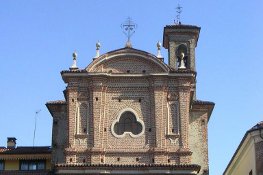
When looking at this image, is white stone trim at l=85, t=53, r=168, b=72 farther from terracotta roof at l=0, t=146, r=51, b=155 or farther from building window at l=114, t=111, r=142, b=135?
terracotta roof at l=0, t=146, r=51, b=155

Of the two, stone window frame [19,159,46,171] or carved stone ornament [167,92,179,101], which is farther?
stone window frame [19,159,46,171]

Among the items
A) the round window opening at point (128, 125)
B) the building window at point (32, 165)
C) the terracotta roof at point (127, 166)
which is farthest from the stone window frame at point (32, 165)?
the round window opening at point (128, 125)

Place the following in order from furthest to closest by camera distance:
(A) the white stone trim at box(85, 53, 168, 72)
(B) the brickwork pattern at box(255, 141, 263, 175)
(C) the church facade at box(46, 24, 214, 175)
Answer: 1. (A) the white stone trim at box(85, 53, 168, 72)
2. (C) the church facade at box(46, 24, 214, 175)
3. (B) the brickwork pattern at box(255, 141, 263, 175)

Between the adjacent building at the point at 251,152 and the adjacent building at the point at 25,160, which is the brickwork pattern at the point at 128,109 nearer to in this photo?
the adjacent building at the point at 25,160

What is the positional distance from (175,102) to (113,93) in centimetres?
372

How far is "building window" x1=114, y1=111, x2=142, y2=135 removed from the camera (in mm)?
35875

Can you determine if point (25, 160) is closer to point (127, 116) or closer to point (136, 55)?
point (127, 116)

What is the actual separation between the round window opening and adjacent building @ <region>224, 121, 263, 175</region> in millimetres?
6175

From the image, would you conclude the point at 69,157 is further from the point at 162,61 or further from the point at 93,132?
the point at 162,61

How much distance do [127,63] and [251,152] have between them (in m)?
8.97

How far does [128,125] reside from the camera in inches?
1421

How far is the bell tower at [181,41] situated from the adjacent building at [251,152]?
28.8ft

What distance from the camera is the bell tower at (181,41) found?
148ft

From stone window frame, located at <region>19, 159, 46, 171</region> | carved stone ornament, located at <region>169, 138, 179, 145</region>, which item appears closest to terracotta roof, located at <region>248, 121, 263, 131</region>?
carved stone ornament, located at <region>169, 138, 179, 145</region>
